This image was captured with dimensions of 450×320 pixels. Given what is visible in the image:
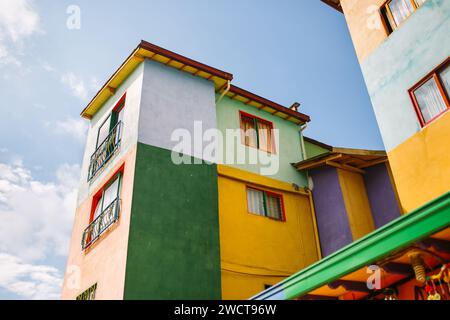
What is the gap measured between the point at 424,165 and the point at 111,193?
848cm

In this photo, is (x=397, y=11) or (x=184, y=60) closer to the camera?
(x=397, y=11)

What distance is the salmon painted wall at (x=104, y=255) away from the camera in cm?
Answer: 1073

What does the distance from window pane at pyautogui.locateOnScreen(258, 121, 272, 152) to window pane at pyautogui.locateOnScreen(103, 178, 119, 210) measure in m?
5.52

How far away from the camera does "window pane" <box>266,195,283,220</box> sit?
47.7 feet

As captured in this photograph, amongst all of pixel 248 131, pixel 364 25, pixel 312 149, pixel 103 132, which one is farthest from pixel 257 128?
pixel 103 132

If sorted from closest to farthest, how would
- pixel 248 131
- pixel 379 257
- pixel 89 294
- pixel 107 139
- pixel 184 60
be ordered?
1. pixel 379 257
2. pixel 89 294
3. pixel 107 139
4. pixel 184 60
5. pixel 248 131

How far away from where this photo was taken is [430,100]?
9789 mm

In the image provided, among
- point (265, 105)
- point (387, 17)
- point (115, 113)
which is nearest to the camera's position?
point (387, 17)

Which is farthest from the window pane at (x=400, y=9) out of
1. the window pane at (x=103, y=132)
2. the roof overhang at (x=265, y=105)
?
the window pane at (x=103, y=132)

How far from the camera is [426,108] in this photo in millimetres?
9867

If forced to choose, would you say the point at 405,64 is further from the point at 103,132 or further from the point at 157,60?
the point at 103,132

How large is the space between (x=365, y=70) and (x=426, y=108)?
2.58 metres

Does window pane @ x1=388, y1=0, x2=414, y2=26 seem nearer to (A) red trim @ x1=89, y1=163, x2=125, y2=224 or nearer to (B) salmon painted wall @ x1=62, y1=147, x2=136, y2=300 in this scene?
(B) salmon painted wall @ x1=62, y1=147, x2=136, y2=300
